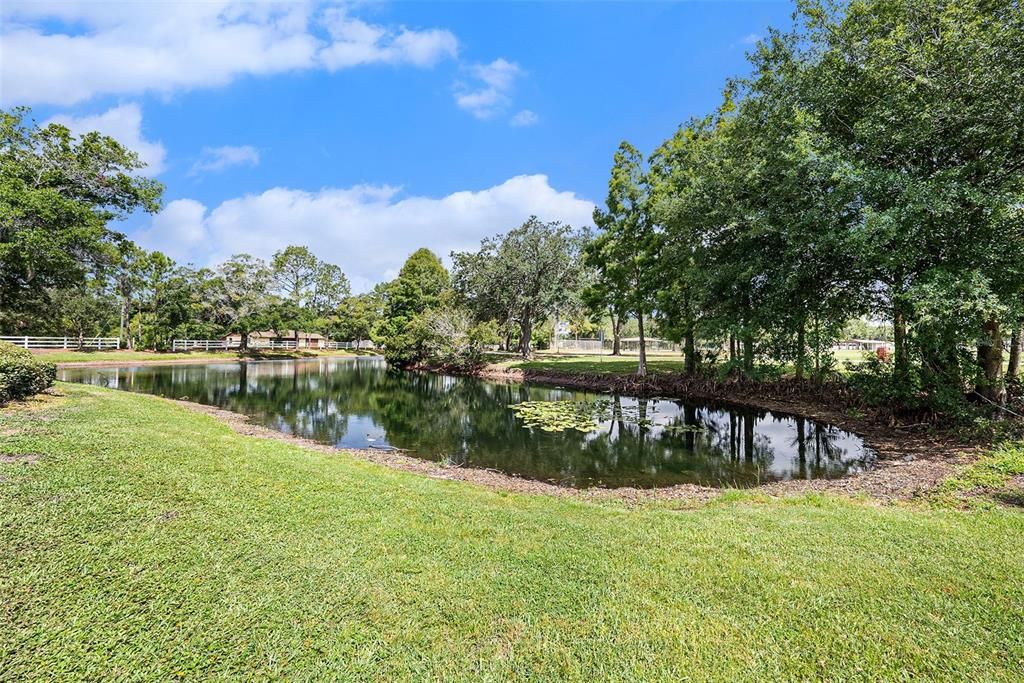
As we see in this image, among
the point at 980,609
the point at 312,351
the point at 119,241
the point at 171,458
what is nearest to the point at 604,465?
the point at 980,609

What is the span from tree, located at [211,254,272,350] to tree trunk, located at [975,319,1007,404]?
4909cm

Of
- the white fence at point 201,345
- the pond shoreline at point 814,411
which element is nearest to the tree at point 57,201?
the pond shoreline at point 814,411

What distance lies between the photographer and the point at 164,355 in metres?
38.1

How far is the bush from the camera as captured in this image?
870 cm

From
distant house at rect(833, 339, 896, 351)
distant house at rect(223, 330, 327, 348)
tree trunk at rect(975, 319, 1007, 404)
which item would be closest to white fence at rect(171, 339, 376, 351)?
distant house at rect(223, 330, 327, 348)

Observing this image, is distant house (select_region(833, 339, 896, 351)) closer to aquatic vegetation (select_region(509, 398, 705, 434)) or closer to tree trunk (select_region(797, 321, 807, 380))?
aquatic vegetation (select_region(509, 398, 705, 434))

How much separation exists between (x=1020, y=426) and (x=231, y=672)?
40.8 ft

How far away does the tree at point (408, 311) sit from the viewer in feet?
114

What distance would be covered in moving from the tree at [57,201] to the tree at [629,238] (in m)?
18.7

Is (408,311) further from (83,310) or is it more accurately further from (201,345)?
(83,310)

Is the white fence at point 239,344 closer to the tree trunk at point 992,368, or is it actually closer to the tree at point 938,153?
the tree at point 938,153

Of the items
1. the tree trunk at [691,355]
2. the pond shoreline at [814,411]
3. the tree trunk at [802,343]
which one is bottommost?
the pond shoreline at [814,411]

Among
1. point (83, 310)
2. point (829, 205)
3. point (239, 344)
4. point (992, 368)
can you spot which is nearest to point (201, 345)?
point (239, 344)

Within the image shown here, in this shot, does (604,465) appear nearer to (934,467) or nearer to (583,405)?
(934,467)
